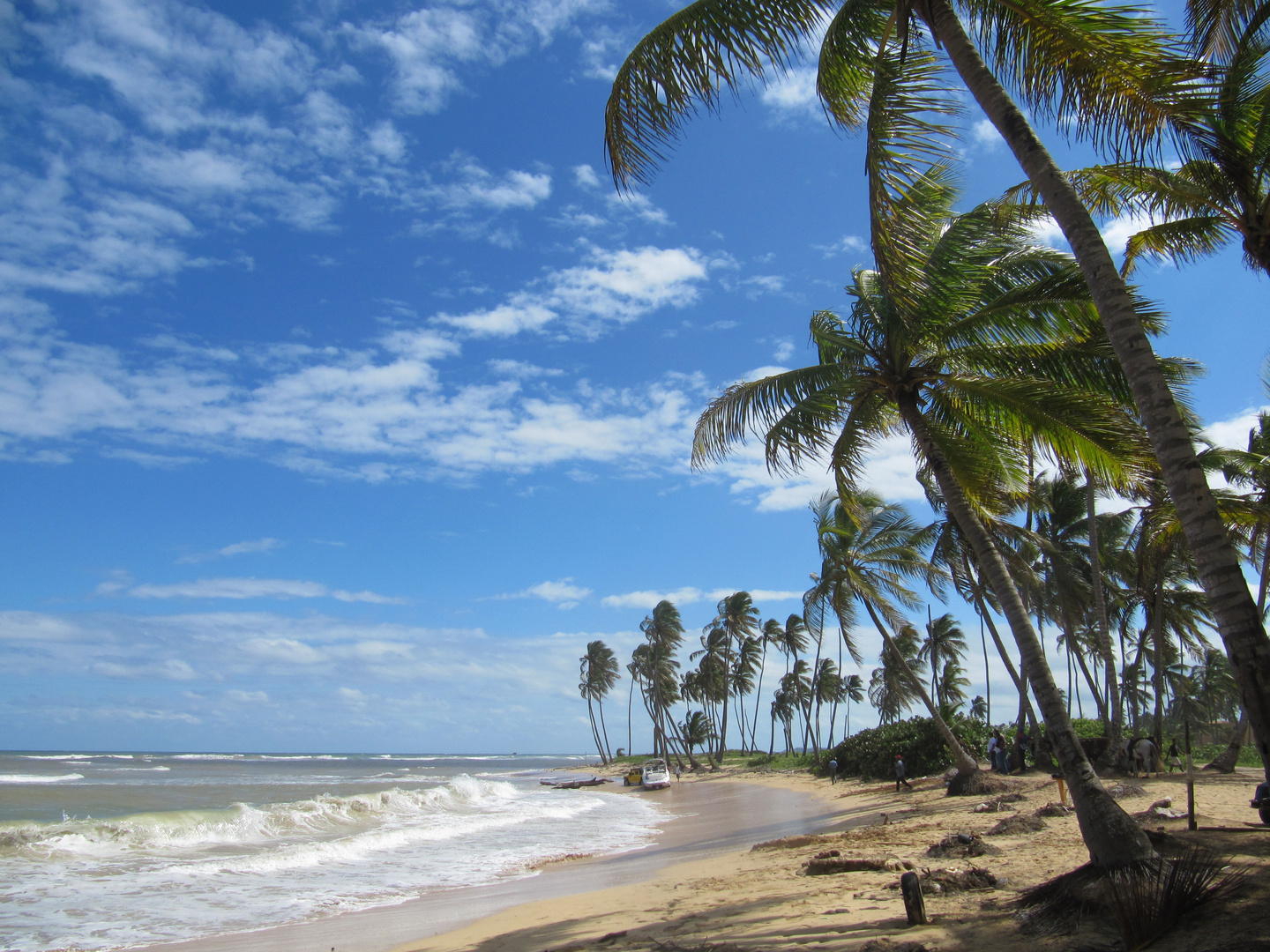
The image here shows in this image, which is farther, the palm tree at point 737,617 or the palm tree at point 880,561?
the palm tree at point 737,617

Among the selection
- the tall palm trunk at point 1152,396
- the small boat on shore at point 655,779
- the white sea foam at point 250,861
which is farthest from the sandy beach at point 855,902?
the small boat on shore at point 655,779

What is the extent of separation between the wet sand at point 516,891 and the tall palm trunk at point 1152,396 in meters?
7.90

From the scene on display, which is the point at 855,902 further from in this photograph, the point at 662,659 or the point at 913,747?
the point at 662,659

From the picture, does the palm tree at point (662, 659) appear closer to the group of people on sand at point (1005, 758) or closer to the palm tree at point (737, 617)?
the palm tree at point (737, 617)

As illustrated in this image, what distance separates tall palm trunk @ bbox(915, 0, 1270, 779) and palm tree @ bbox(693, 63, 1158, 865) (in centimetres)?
51

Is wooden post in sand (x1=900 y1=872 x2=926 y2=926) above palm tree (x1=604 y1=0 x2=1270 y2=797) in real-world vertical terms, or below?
below

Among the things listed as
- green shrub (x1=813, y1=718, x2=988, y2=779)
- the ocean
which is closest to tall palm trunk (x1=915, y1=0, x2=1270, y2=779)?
the ocean

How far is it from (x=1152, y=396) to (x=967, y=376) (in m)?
3.44

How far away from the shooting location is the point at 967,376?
8.16 metres

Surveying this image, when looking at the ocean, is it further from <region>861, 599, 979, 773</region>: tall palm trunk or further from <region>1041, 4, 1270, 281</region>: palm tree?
<region>1041, 4, 1270, 281</region>: palm tree

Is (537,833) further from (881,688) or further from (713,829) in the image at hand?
(881,688)

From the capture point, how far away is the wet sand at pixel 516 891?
812cm

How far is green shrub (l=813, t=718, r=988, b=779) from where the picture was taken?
24.6 m

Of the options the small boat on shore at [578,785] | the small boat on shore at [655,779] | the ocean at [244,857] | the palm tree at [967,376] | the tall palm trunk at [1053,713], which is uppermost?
the palm tree at [967,376]
